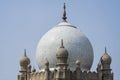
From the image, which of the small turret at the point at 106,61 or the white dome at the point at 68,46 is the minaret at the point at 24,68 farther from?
the small turret at the point at 106,61

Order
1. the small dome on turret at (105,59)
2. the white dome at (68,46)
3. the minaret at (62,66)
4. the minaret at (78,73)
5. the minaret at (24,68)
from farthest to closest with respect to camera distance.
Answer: the minaret at (24,68) → the small dome on turret at (105,59) → the white dome at (68,46) → the minaret at (78,73) → the minaret at (62,66)

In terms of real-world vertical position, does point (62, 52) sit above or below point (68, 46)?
below

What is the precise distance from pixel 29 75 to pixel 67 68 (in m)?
5.00

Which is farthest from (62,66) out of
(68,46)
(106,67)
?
(106,67)

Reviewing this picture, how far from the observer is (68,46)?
42.3m

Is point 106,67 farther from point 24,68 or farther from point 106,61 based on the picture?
point 24,68

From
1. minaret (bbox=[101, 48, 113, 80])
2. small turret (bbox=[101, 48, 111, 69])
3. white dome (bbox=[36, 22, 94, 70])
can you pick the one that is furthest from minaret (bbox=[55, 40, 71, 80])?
small turret (bbox=[101, 48, 111, 69])

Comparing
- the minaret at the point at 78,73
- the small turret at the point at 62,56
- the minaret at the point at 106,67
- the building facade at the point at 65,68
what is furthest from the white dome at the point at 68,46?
the small turret at the point at 62,56

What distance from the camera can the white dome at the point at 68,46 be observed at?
42.2m

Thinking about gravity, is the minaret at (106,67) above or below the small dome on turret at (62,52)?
below

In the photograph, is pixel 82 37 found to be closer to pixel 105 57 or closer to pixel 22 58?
pixel 105 57

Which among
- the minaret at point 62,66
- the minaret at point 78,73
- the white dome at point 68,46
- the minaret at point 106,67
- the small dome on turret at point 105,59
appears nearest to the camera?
the minaret at point 62,66

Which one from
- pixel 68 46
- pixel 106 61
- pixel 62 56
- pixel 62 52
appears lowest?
pixel 106 61

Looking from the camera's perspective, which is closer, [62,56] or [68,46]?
[62,56]
